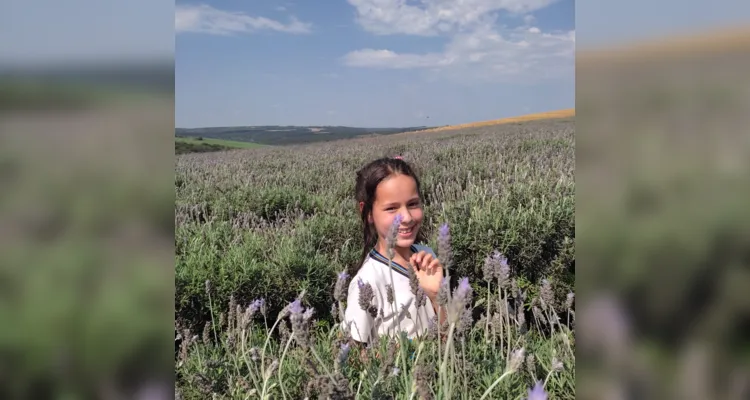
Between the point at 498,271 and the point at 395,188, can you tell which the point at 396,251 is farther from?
the point at 498,271

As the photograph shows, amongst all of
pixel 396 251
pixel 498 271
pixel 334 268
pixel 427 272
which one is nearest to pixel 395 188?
pixel 396 251

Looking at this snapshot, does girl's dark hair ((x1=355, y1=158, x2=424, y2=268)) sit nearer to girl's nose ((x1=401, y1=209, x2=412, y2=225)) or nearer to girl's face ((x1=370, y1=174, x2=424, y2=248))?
girl's face ((x1=370, y1=174, x2=424, y2=248))

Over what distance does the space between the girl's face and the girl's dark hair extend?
2cm

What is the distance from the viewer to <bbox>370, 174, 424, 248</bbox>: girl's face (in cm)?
161

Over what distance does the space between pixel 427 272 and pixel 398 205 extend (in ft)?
0.86

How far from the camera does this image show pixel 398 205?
1648 mm

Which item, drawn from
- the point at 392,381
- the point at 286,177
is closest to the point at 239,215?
the point at 286,177

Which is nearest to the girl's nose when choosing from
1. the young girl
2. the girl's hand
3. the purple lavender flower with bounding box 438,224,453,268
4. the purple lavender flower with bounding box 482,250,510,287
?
the young girl

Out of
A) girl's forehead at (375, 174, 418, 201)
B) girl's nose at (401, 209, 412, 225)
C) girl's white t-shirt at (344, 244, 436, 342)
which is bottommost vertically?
girl's white t-shirt at (344, 244, 436, 342)

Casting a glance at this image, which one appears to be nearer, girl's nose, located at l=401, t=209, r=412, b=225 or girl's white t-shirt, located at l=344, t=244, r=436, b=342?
girl's white t-shirt, located at l=344, t=244, r=436, b=342

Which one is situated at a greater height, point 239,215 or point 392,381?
point 239,215
